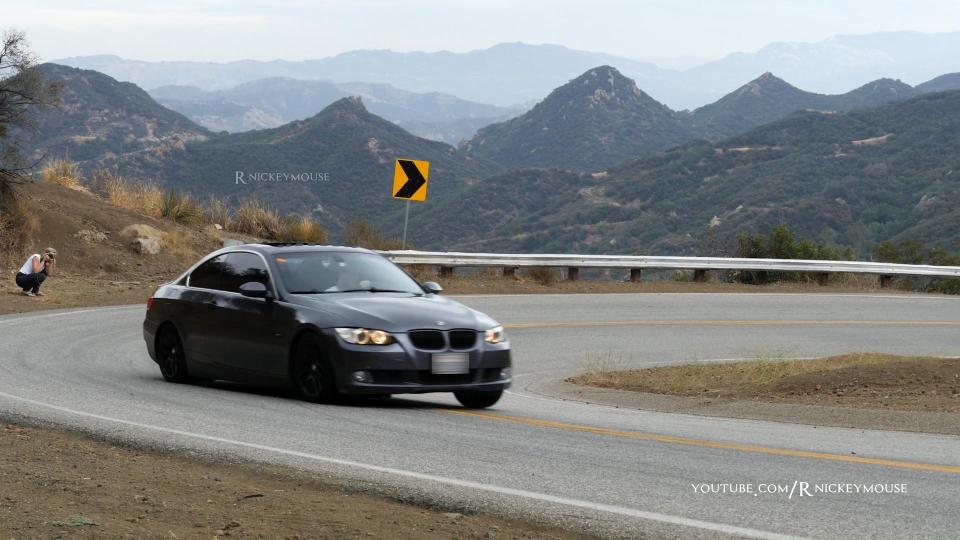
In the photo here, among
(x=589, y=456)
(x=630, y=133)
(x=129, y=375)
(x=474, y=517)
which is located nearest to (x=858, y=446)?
(x=589, y=456)

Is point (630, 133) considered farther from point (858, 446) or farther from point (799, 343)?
point (858, 446)

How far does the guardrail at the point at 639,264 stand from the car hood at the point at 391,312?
55.2 feet

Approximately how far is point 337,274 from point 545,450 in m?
3.91

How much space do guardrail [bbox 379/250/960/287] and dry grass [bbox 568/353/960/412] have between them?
42.3 feet

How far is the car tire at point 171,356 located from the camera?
13461 millimetres

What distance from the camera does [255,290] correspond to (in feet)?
39.6

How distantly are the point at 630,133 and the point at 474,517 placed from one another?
549 ft

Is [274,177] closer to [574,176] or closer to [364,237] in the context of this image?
[574,176]

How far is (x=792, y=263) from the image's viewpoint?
33.3 meters

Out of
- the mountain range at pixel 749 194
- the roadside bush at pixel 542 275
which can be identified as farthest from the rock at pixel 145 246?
the mountain range at pixel 749 194

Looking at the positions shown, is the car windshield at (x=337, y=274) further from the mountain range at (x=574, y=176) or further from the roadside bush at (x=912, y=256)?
the mountain range at (x=574, y=176)

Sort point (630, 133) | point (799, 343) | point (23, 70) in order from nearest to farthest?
point (799, 343) < point (23, 70) < point (630, 133)

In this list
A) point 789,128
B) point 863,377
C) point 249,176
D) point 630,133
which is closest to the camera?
point 863,377

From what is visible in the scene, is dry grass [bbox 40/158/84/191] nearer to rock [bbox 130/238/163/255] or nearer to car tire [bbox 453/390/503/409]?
rock [bbox 130/238/163/255]
